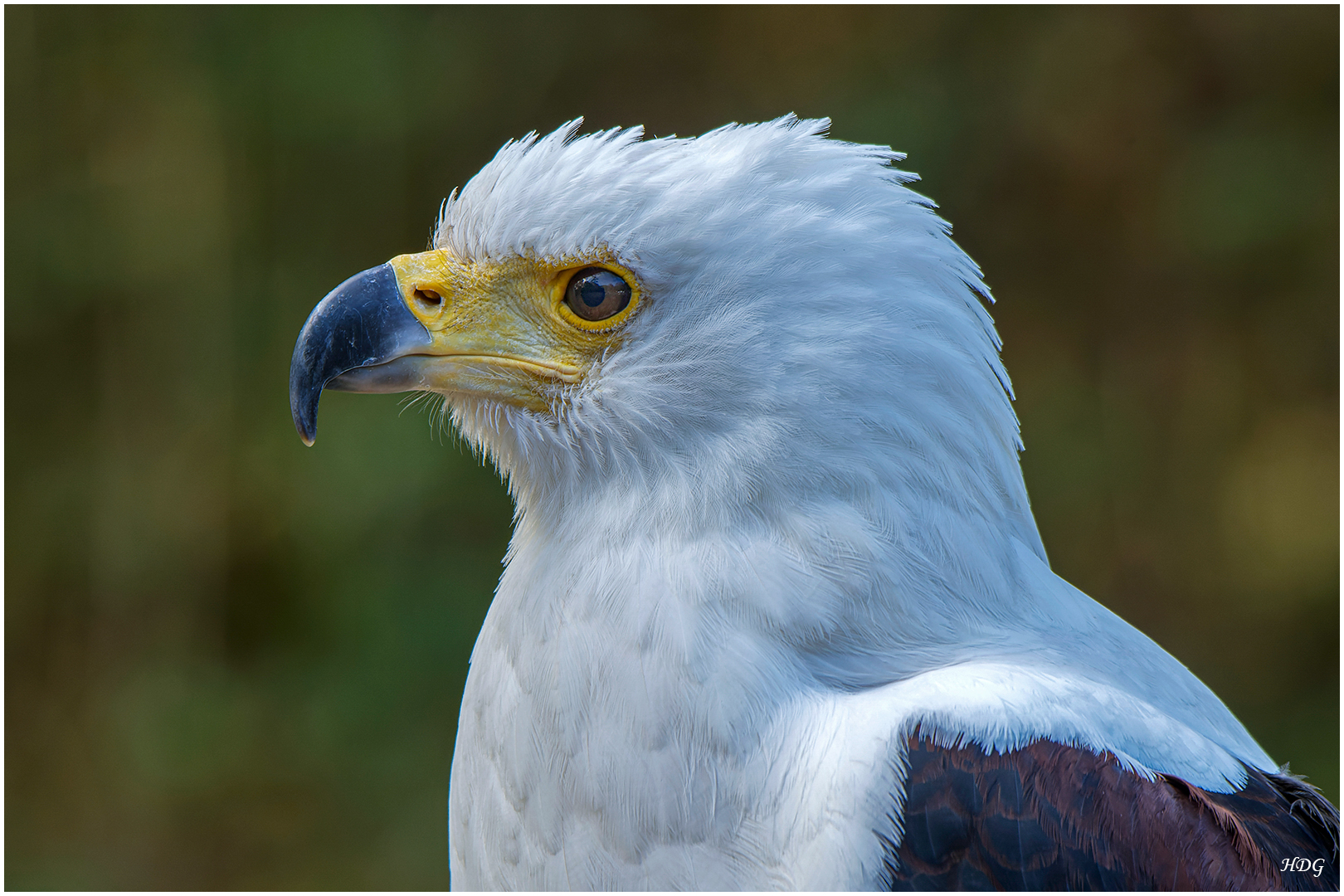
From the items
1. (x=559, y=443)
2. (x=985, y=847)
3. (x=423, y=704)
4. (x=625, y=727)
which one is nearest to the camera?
(x=985, y=847)

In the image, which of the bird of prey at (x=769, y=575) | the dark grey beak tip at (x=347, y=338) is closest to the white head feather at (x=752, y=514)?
the bird of prey at (x=769, y=575)

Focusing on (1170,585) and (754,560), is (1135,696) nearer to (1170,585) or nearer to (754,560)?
(754,560)

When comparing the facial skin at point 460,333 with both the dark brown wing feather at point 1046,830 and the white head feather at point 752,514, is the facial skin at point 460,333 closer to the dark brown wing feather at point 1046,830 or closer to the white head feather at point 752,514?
the white head feather at point 752,514

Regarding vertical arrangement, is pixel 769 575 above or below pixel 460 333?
below

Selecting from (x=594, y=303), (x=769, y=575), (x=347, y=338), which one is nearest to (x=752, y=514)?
(x=769, y=575)

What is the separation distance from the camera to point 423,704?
5234 millimetres

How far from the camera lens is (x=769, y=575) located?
1749 mm

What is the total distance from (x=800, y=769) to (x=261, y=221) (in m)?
4.84

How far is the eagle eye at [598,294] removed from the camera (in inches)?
74.8

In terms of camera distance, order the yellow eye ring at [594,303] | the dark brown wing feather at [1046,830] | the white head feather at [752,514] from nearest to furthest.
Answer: the dark brown wing feather at [1046,830], the white head feather at [752,514], the yellow eye ring at [594,303]

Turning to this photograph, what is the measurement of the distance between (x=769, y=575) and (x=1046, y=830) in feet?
1.74

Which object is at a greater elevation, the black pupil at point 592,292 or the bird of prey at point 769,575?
the black pupil at point 592,292

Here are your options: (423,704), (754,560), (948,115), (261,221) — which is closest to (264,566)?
(423,704)

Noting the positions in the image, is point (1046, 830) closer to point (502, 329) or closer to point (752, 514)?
point (752, 514)
